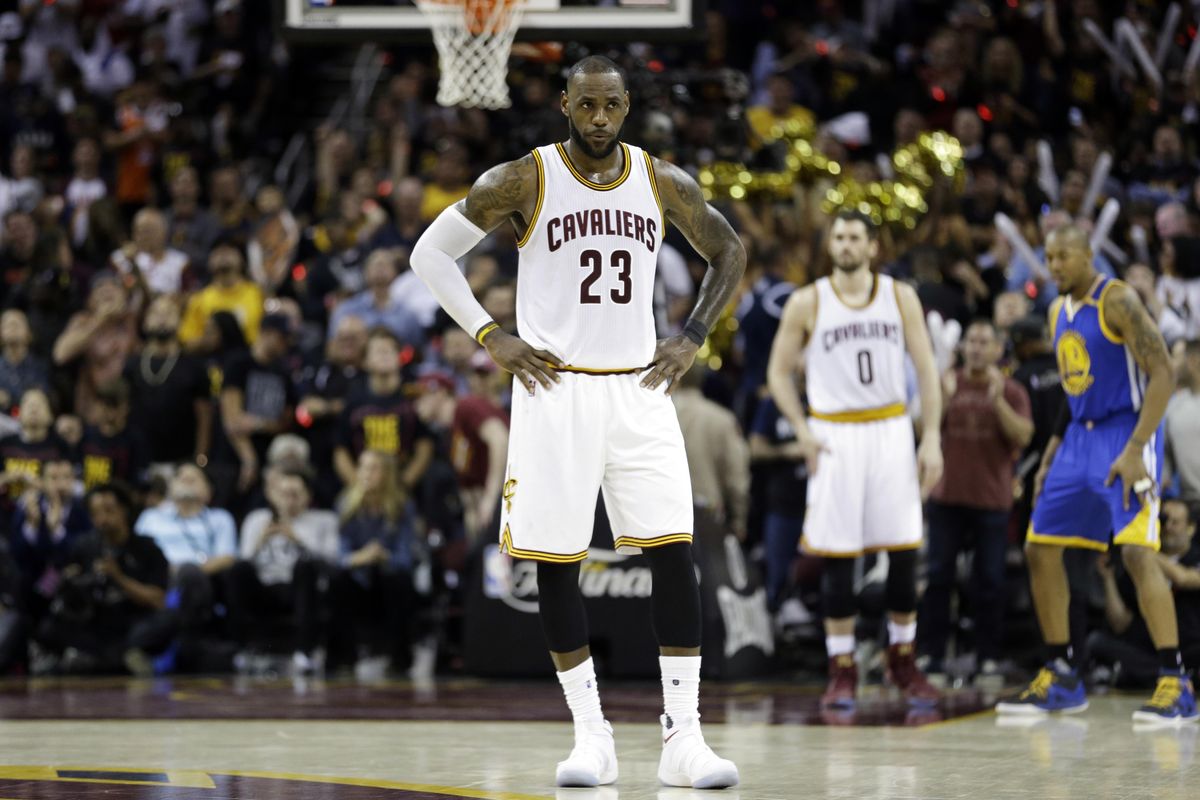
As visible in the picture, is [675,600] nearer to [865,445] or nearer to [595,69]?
[595,69]

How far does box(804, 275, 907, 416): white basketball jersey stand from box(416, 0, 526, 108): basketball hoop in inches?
128

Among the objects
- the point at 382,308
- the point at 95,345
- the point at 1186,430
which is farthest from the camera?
the point at 95,345

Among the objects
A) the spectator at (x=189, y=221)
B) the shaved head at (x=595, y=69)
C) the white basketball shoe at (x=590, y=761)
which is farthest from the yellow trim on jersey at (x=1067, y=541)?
the spectator at (x=189, y=221)

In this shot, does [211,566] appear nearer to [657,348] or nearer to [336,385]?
[336,385]

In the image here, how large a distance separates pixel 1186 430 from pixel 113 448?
754 cm

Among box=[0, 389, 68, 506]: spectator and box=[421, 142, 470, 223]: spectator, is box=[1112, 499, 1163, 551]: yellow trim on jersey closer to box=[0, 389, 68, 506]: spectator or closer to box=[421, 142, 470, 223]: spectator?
box=[0, 389, 68, 506]: spectator

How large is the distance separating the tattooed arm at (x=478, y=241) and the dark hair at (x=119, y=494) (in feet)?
20.6

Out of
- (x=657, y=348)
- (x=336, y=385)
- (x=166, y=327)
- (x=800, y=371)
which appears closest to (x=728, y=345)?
(x=800, y=371)

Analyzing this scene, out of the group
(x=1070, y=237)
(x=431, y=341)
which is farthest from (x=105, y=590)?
(x=1070, y=237)

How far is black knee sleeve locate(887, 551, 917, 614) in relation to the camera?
9453 mm

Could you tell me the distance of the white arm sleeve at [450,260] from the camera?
21.7 ft

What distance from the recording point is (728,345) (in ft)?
46.9

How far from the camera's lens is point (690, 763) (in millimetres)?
6195

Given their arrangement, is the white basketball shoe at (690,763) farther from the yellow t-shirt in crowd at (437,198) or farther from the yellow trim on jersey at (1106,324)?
the yellow t-shirt in crowd at (437,198)
